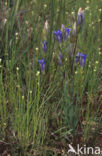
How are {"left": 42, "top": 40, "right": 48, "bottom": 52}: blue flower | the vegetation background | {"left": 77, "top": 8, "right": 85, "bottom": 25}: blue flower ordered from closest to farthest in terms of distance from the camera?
1. the vegetation background
2. {"left": 77, "top": 8, "right": 85, "bottom": 25}: blue flower
3. {"left": 42, "top": 40, "right": 48, "bottom": 52}: blue flower

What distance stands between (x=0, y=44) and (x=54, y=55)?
1.54 feet

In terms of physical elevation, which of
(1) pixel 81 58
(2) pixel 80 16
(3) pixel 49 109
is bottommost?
(3) pixel 49 109

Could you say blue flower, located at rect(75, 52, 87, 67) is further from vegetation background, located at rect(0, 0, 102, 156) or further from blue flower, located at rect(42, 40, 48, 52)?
blue flower, located at rect(42, 40, 48, 52)

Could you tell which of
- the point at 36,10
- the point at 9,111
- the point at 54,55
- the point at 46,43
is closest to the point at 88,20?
the point at 36,10

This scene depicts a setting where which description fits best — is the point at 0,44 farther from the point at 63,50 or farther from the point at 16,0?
the point at 63,50

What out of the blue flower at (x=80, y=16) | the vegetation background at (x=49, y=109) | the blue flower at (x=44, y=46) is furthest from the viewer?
the blue flower at (x=44, y=46)

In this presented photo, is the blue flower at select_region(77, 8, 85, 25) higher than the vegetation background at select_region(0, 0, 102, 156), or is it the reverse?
the blue flower at select_region(77, 8, 85, 25)

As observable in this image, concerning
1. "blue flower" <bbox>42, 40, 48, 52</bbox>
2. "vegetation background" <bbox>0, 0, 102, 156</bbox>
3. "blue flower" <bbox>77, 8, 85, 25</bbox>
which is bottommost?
"vegetation background" <bbox>0, 0, 102, 156</bbox>

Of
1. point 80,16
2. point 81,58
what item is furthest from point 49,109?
point 80,16

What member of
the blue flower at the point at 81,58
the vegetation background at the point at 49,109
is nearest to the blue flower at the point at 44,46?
the vegetation background at the point at 49,109

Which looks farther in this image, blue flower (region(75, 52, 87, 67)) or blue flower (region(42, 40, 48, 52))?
blue flower (region(42, 40, 48, 52))

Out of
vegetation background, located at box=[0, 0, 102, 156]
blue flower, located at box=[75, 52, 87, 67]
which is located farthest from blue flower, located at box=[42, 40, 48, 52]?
blue flower, located at box=[75, 52, 87, 67]

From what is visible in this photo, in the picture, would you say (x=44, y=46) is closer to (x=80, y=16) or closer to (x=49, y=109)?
(x=80, y=16)

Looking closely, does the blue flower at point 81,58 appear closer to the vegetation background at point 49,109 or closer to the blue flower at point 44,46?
the vegetation background at point 49,109
